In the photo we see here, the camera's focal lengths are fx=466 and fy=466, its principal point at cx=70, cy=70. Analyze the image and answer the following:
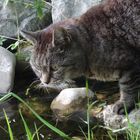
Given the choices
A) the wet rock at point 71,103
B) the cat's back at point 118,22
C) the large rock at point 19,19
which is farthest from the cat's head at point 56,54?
the large rock at point 19,19

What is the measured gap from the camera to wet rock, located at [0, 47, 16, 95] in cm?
479

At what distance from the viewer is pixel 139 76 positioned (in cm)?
336

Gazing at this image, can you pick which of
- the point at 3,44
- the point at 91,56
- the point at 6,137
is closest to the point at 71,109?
the point at 6,137

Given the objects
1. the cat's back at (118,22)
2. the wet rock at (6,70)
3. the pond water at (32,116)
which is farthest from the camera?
the wet rock at (6,70)

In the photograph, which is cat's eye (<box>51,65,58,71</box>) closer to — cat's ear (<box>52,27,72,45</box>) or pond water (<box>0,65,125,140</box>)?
cat's ear (<box>52,27,72,45</box>)

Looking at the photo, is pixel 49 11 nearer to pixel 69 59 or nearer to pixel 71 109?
pixel 71 109

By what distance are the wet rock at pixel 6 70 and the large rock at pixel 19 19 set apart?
573mm

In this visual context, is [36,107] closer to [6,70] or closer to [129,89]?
[6,70]

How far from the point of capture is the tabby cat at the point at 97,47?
3.20 m

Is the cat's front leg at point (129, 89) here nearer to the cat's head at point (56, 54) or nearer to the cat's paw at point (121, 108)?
the cat's paw at point (121, 108)

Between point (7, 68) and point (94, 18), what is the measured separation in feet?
5.63

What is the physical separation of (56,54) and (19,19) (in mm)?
2477

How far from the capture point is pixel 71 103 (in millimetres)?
4137

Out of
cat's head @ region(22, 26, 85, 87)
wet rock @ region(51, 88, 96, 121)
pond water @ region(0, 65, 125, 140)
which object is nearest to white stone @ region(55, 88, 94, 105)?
wet rock @ region(51, 88, 96, 121)
